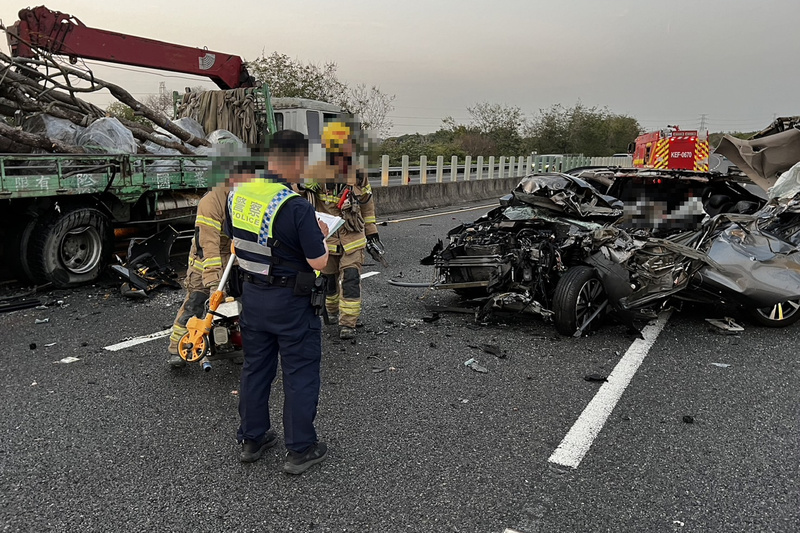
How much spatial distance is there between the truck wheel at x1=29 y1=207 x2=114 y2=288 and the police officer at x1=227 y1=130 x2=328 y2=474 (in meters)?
4.32

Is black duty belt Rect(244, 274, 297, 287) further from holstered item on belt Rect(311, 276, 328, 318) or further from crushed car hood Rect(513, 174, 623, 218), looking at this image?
crushed car hood Rect(513, 174, 623, 218)

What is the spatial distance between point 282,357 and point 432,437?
1.01 meters

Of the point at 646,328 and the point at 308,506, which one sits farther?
the point at 646,328

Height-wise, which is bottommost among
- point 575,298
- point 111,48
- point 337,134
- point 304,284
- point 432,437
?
point 432,437

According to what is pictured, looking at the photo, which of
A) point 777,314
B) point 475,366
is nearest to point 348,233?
point 475,366

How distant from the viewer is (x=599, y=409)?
12.3ft

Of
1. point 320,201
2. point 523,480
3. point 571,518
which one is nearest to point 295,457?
point 523,480

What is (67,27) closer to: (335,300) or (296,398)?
(335,300)

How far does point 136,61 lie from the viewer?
9234mm

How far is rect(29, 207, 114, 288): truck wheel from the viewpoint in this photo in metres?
6.31

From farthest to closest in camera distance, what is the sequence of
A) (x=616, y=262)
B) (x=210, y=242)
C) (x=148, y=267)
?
(x=148, y=267)
(x=616, y=262)
(x=210, y=242)

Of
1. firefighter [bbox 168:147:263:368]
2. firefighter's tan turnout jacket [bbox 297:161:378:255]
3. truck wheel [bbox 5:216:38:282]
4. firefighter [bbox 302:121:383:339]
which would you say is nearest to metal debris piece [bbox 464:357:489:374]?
firefighter [bbox 302:121:383:339]

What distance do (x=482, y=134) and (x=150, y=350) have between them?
131 feet

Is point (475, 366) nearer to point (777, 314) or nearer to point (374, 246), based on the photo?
point (374, 246)
